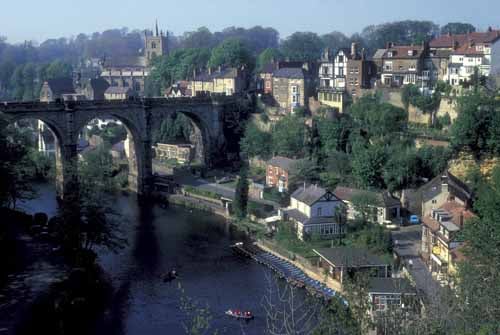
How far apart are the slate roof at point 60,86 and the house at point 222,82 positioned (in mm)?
14399

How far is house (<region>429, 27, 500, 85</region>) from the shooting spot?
3816 cm

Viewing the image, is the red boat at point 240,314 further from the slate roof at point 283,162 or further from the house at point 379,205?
the slate roof at point 283,162

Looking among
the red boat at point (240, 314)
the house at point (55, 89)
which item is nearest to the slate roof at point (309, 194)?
the red boat at point (240, 314)

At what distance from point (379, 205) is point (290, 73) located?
57.3 ft

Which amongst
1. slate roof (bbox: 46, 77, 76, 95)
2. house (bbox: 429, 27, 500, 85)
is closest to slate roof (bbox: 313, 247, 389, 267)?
house (bbox: 429, 27, 500, 85)

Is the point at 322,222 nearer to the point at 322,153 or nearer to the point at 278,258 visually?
the point at 278,258

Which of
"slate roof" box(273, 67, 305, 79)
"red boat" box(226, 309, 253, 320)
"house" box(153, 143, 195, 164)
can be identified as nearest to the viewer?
"red boat" box(226, 309, 253, 320)

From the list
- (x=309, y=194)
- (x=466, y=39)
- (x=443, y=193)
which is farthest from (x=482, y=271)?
(x=466, y=39)

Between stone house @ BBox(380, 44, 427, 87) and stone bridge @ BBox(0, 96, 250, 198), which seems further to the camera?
stone house @ BBox(380, 44, 427, 87)

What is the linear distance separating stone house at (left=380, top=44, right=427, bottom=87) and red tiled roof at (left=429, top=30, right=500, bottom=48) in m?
1.48

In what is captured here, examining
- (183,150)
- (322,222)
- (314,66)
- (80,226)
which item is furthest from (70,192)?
(314,66)

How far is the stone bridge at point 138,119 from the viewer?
A: 38.0 metres

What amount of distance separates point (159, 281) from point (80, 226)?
11.5 feet

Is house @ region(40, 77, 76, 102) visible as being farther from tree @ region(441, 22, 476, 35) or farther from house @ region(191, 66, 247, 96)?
tree @ region(441, 22, 476, 35)
